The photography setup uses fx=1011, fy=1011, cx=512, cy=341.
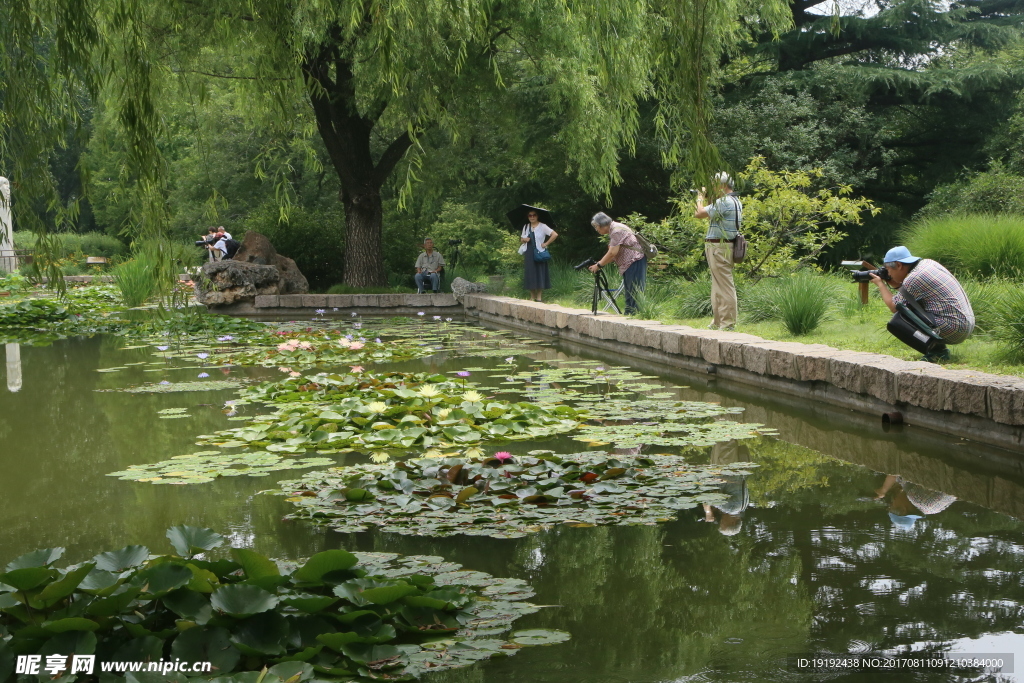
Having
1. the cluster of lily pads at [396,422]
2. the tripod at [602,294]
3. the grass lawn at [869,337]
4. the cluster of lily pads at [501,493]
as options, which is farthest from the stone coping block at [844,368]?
the cluster of lily pads at [396,422]

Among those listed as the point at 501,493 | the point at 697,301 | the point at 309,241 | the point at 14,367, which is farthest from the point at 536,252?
the point at 501,493

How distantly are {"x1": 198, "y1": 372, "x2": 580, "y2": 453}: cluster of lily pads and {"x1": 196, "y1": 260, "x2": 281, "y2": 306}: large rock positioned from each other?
11939mm

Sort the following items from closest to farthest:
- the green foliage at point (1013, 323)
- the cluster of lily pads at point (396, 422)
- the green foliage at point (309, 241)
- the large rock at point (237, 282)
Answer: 1. the cluster of lily pads at point (396, 422)
2. the green foliage at point (1013, 323)
3. the large rock at point (237, 282)
4. the green foliage at point (309, 241)

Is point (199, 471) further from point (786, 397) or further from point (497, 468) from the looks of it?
point (786, 397)

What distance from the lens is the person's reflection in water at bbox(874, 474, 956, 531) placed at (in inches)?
174

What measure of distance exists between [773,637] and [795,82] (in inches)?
744

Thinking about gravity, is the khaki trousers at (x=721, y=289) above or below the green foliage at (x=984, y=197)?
below

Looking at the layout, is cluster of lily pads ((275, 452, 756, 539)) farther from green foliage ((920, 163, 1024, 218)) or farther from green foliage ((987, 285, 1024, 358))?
green foliage ((920, 163, 1024, 218))

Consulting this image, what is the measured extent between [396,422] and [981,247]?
7347 millimetres

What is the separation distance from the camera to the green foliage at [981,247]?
10.6 m

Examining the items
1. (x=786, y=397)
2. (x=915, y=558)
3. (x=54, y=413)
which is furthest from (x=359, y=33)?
(x=915, y=558)

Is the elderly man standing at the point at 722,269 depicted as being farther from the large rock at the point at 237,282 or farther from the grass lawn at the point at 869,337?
the large rock at the point at 237,282

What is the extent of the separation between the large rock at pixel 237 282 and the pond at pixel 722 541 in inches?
456

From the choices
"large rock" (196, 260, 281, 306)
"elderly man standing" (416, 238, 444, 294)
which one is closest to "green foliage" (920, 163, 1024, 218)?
"elderly man standing" (416, 238, 444, 294)
